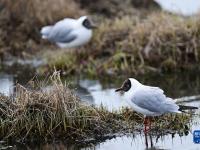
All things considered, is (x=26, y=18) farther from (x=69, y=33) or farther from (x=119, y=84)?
(x=119, y=84)

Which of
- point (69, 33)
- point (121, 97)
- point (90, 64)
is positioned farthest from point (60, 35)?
point (121, 97)

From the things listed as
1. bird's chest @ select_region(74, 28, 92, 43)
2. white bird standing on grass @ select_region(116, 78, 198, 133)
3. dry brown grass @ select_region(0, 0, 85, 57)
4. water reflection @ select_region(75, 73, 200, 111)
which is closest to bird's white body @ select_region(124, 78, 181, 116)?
white bird standing on grass @ select_region(116, 78, 198, 133)

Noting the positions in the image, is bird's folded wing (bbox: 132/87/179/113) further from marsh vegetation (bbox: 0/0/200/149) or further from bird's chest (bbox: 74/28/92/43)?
bird's chest (bbox: 74/28/92/43)

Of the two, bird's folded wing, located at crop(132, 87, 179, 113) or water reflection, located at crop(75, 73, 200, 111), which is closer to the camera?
bird's folded wing, located at crop(132, 87, 179, 113)

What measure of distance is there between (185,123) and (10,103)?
2247mm

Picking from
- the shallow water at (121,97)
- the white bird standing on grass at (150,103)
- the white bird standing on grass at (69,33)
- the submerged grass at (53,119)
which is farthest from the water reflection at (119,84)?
the white bird standing on grass at (150,103)

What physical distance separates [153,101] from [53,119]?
1257 millimetres

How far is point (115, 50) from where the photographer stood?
14039 mm

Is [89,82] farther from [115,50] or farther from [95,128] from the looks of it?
[95,128]

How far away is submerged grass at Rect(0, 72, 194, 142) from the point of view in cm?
907

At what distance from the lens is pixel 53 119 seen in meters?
9.09

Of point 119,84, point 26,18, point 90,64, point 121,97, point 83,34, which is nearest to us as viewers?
point 121,97

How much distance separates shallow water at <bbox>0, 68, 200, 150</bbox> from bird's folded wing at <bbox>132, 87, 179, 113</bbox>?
36 cm

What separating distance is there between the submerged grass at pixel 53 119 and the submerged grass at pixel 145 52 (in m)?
3.91
